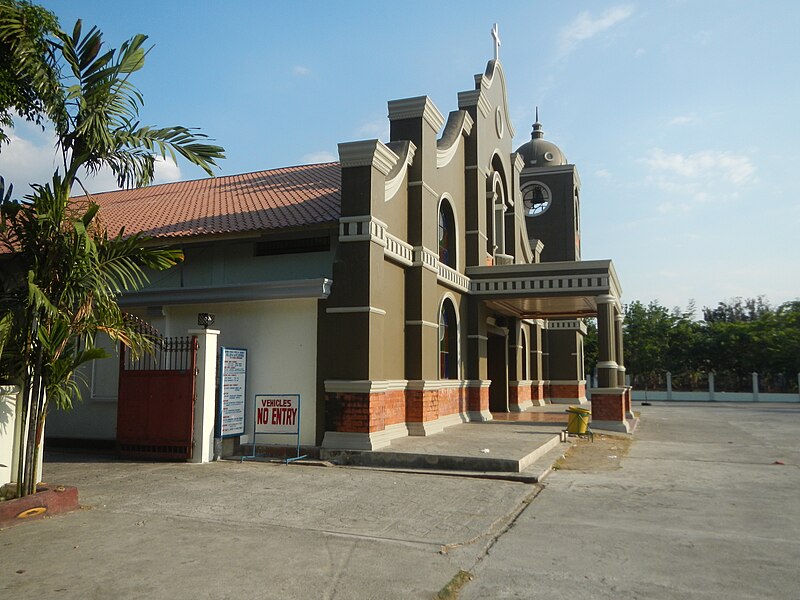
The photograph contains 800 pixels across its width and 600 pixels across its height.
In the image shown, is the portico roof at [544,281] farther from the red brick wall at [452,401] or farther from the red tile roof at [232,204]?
the red tile roof at [232,204]

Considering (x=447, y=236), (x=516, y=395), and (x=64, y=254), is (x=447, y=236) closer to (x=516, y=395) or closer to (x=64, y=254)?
(x=516, y=395)

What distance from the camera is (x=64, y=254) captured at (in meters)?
A: 8.01

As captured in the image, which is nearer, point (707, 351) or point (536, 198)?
point (536, 198)

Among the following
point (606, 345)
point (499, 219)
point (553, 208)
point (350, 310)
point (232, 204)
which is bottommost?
point (606, 345)

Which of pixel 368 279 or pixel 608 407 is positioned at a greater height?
pixel 368 279

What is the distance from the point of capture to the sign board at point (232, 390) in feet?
42.0

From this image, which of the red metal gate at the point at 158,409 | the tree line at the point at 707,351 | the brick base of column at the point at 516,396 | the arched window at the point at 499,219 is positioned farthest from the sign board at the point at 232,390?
the tree line at the point at 707,351

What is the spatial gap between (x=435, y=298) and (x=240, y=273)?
479 cm

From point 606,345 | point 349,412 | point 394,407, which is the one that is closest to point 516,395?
point 606,345

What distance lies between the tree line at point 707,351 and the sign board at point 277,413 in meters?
40.4

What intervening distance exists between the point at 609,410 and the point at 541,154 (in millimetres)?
19585

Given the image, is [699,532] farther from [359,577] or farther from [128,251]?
[128,251]

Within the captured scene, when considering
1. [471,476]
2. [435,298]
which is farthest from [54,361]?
[435,298]

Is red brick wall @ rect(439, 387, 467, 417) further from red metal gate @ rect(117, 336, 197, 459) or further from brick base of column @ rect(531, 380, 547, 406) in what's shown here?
brick base of column @ rect(531, 380, 547, 406)
